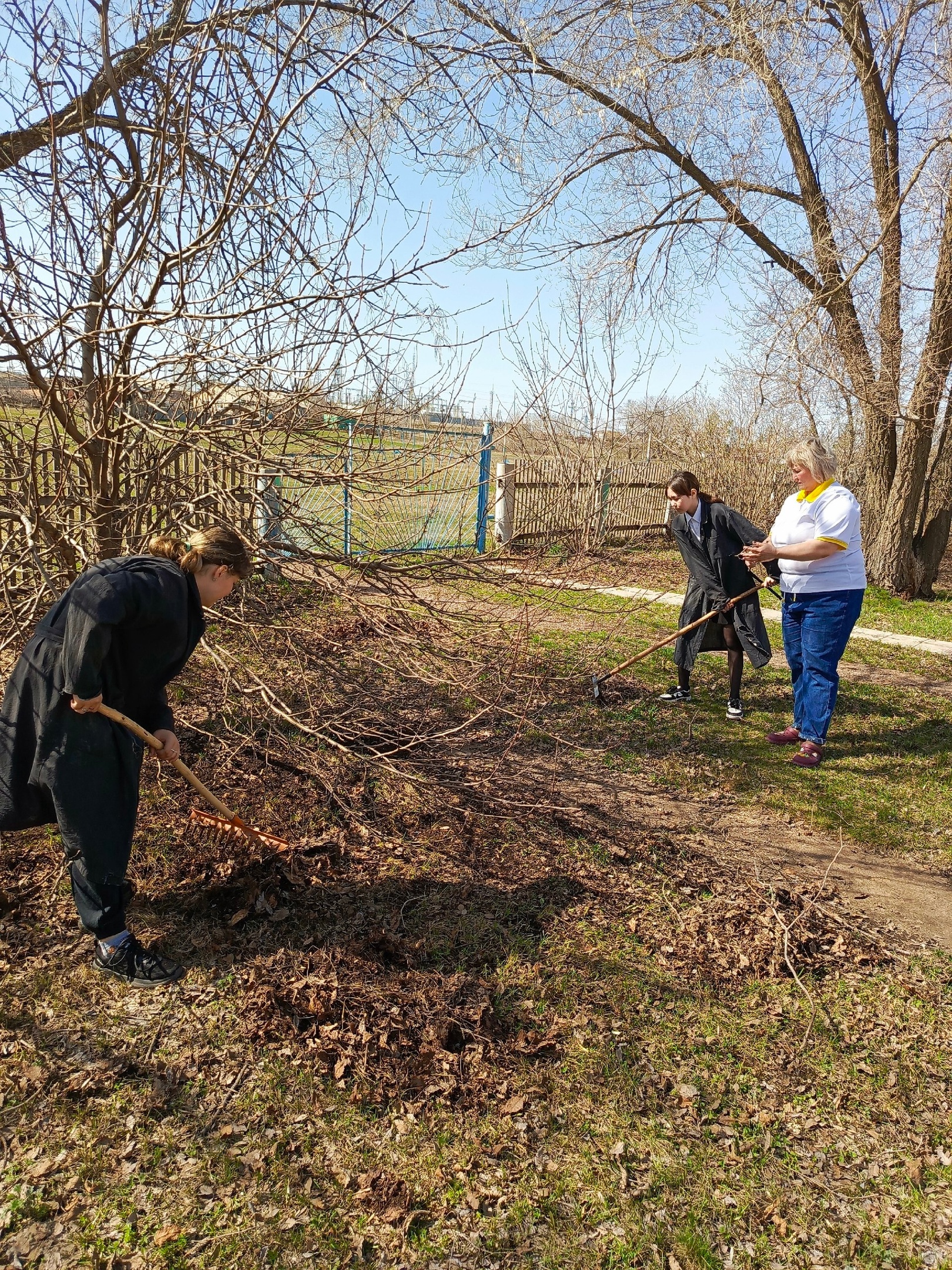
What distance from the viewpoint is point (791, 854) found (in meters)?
4.02

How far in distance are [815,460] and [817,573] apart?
0.66m

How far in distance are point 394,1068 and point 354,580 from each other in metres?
2.53

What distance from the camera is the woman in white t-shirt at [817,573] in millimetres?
4840

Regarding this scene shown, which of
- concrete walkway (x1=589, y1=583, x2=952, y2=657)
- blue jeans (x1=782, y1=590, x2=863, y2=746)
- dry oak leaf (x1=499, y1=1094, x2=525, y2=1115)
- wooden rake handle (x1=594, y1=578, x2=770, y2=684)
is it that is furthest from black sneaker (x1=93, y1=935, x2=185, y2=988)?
concrete walkway (x1=589, y1=583, x2=952, y2=657)

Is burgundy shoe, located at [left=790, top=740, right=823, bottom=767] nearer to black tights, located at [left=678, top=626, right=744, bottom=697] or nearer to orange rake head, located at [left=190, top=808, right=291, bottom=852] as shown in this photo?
black tights, located at [left=678, top=626, right=744, bottom=697]

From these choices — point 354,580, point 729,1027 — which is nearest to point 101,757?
point 354,580

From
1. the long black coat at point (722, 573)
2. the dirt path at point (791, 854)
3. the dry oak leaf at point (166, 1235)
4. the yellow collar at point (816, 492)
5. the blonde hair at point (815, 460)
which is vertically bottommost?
the dry oak leaf at point (166, 1235)

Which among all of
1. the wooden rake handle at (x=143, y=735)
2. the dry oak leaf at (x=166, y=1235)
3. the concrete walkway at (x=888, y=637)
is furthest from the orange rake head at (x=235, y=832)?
the concrete walkway at (x=888, y=637)

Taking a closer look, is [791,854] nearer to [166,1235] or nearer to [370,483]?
[370,483]

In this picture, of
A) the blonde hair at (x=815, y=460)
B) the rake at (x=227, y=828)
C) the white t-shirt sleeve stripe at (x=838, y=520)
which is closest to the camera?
the rake at (x=227, y=828)

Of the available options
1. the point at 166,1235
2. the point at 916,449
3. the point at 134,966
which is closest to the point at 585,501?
the point at 134,966

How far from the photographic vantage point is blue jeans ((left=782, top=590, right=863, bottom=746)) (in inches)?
194

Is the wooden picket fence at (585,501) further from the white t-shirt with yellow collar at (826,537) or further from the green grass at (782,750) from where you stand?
the green grass at (782,750)

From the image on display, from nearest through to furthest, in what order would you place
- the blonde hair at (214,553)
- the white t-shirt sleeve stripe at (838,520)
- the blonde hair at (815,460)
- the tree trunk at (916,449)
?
1. the blonde hair at (214,553)
2. the white t-shirt sleeve stripe at (838,520)
3. the blonde hair at (815,460)
4. the tree trunk at (916,449)
